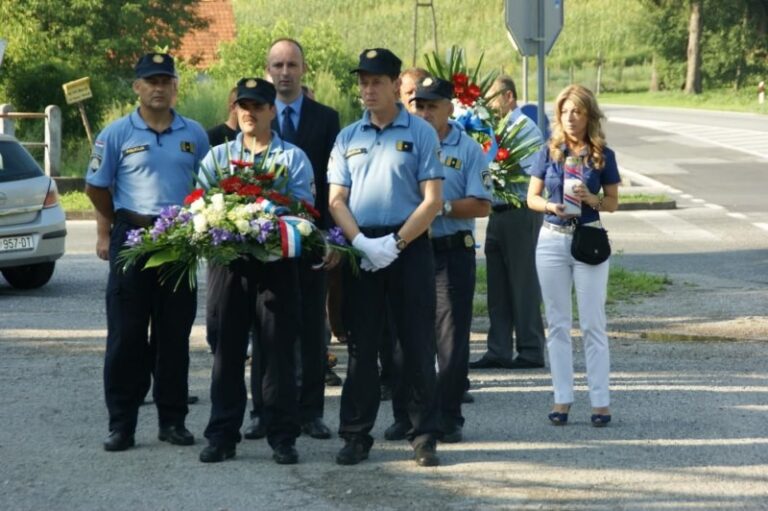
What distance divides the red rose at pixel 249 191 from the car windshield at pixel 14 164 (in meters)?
8.06

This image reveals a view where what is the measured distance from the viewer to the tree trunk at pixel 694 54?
3024 inches

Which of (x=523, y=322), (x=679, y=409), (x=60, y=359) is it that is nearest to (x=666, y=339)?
(x=523, y=322)

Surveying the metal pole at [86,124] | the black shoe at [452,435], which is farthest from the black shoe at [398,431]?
the metal pole at [86,124]

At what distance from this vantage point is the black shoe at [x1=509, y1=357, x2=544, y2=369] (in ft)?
35.8

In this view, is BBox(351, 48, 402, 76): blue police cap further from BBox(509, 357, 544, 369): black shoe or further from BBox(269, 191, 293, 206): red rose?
BBox(509, 357, 544, 369): black shoe

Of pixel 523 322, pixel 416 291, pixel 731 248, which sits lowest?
pixel 731 248

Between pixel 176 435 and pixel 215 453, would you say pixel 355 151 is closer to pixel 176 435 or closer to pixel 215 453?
pixel 215 453

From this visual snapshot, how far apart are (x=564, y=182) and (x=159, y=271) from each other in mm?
2291

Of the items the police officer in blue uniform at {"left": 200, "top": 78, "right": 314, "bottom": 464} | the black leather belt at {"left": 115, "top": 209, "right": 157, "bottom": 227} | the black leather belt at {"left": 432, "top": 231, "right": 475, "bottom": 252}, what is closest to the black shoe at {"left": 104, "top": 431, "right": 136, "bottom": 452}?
the police officer in blue uniform at {"left": 200, "top": 78, "right": 314, "bottom": 464}

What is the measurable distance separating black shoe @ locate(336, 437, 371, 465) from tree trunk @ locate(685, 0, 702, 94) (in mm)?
71055

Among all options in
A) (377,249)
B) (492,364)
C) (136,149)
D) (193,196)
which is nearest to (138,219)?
(136,149)

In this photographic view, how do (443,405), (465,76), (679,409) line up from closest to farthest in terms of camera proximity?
(443,405) < (679,409) < (465,76)

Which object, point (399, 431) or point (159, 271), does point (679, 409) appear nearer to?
point (399, 431)

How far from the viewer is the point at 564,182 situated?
875 cm
